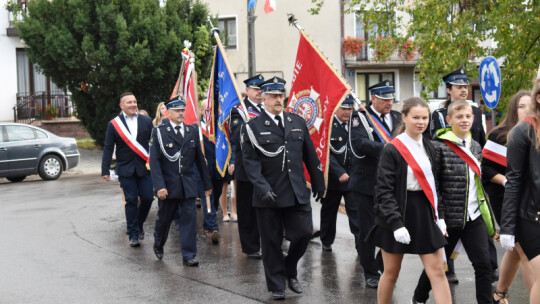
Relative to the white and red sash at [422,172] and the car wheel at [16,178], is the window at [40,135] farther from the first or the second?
the white and red sash at [422,172]

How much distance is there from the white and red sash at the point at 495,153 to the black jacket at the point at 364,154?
1.07 metres

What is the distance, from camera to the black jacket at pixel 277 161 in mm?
7176

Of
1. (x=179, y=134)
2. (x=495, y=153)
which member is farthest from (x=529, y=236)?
(x=179, y=134)

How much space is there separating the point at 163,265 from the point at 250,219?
46.6 inches

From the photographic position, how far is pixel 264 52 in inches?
1502

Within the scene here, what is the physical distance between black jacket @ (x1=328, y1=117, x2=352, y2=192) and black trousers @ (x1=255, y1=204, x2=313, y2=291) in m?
1.76

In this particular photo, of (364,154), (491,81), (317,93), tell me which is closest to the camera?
(364,154)

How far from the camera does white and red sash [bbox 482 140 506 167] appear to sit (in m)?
6.67

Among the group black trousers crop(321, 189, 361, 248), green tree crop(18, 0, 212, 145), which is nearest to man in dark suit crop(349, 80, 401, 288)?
black trousers crop(321, 189, 361, 248)

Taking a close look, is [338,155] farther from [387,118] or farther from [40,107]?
[40,107]

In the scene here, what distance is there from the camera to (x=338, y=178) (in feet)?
29.4

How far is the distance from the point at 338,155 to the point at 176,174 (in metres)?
1.91

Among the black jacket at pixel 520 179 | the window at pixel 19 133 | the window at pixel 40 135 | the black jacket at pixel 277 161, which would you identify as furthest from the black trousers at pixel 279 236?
the window at pixel 40 135

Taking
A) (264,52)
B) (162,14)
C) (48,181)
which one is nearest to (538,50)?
(48,181)
